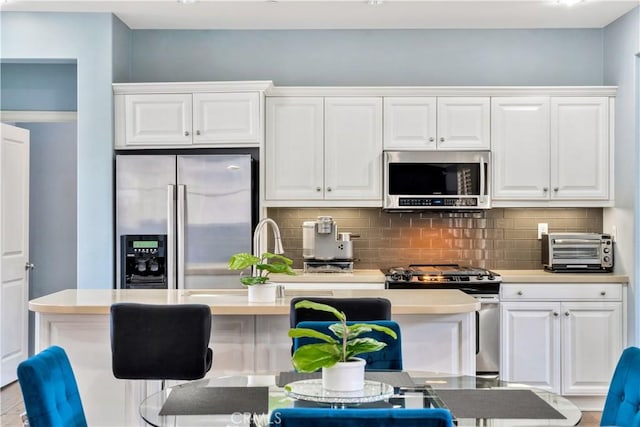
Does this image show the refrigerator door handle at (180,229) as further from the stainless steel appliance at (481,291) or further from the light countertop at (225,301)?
the stainless steel appliance at (481,291)

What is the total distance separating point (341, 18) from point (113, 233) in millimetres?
2291

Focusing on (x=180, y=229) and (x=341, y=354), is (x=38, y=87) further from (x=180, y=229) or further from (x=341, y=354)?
(x=341, y=354)

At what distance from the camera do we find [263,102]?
4887mm

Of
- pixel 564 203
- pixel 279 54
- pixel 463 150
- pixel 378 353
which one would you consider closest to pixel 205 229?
pixel 279 54

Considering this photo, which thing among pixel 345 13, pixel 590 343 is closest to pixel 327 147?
pixel 345 13

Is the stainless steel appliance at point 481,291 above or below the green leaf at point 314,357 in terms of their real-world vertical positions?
below

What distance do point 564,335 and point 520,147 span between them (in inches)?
54.0

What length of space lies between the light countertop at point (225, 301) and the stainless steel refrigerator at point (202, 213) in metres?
0.99

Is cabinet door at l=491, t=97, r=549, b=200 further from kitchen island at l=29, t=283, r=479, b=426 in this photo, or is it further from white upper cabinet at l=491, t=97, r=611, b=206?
kitchen island at l=29, t=283, r=479, b=426

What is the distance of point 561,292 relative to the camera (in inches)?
185

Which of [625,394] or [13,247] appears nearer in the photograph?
[625,394]

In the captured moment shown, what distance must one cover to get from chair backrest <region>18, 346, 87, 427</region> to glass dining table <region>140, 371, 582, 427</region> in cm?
22

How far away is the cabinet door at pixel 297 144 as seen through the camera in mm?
4988

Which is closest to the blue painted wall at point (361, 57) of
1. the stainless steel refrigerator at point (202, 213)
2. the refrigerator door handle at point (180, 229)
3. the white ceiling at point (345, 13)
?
the white ceiling at point (345, 13)
